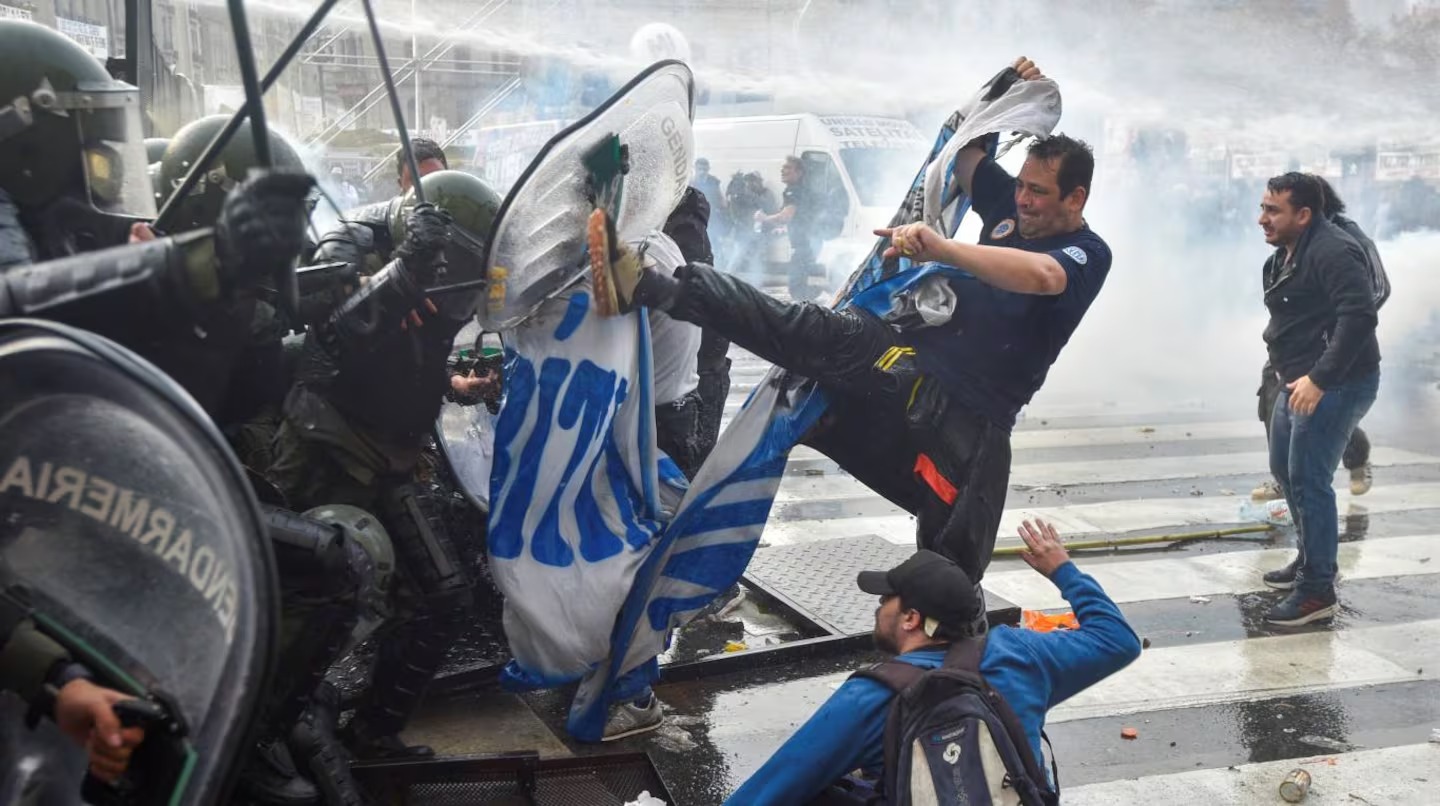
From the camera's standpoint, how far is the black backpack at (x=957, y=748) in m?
2.33

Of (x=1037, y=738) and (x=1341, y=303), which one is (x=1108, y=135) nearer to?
(x=1341, y=303)

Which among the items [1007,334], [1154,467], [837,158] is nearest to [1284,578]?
[1154,467]

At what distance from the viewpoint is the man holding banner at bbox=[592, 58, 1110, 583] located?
354 cm

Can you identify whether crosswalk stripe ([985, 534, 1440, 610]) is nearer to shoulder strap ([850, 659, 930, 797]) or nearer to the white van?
shoulder strap ([850, 659, 930, 797])

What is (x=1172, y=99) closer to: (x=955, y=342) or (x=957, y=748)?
(x=955, y=342)

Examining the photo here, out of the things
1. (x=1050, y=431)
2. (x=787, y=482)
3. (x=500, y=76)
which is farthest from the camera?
(x=500, y=76)

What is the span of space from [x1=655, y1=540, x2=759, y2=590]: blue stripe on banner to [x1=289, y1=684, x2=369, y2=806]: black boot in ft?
3.53

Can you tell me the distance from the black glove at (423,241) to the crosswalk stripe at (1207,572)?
347 cm

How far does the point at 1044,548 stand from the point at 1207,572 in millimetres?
3826

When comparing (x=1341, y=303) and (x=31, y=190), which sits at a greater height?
(x=31, y=190)

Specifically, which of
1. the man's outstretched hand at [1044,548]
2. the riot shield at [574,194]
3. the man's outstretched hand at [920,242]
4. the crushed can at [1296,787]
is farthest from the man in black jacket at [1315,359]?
the riot shield at [574,194]

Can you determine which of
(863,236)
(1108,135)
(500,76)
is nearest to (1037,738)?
(863,236)

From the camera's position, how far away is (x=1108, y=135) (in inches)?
704

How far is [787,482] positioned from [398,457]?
4.96 meters
